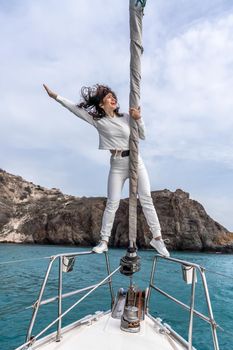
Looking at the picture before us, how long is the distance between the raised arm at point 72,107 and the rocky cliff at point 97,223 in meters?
57.6

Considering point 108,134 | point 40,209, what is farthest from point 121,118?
point 40,209

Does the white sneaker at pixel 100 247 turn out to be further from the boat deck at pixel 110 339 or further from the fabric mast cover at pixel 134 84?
the boat deck at pixel 110 339

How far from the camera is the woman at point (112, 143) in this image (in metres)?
4.67

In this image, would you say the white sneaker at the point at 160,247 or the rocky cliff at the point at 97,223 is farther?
the rocky cliff at the point at 97,223

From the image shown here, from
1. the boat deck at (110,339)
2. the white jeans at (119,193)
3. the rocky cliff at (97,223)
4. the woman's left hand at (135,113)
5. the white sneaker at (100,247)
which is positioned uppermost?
the rocky cliff at (97,223)

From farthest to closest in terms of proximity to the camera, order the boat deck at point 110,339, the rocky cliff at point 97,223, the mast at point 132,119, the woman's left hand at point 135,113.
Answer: the rocky cliff at point 97,223, the woman's left hand at point 135,113, the mast at point 132,119, the boat deck at point 110,339

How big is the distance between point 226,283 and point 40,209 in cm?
7057

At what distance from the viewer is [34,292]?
13.2 m

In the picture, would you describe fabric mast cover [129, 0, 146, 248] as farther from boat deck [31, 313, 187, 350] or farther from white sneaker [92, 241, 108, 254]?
boat deck [31, 313, 187, 350]

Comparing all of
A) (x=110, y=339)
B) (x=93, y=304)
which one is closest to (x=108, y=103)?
(x=110, y=339)

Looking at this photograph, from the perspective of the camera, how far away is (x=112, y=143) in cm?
469

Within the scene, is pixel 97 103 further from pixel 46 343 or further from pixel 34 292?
pixel 34 292

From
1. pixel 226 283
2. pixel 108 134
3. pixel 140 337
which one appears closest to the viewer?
pixel 140 337

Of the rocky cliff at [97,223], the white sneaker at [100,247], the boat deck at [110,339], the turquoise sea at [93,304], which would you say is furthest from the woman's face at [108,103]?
the rocky cliff at [97,223]
